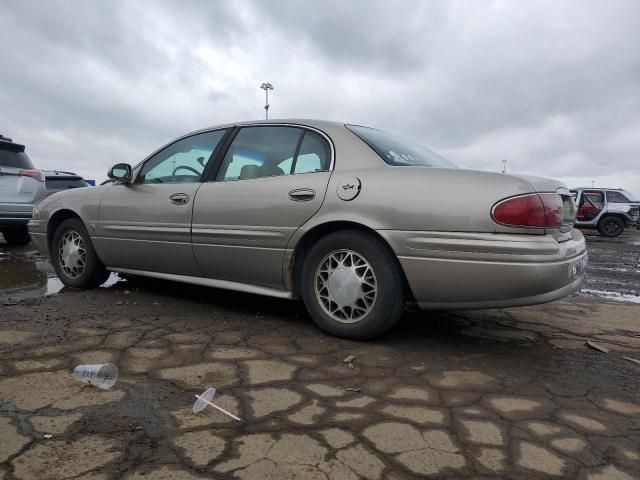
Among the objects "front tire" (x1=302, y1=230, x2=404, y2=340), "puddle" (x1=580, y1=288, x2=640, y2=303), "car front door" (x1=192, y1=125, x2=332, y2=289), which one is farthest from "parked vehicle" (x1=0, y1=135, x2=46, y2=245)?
"puddle" (x1=580, y1=288, x2=640, y2=303)

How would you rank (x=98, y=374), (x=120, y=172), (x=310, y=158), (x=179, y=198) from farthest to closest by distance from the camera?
(x=120, y=172)
(x=179, y=198)
(x=310, y=158)
(x=98, y=374)

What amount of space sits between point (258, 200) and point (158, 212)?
1.02 meters

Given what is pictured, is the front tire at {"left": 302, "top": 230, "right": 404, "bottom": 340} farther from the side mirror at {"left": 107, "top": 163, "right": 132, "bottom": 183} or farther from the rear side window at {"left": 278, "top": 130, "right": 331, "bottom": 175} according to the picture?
the side mirror at {"left": 107, "top": 163, "right": 132, "bottom": 183}

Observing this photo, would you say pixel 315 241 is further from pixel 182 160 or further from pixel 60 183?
pixel 60 183

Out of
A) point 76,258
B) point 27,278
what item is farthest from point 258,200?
point 27,278

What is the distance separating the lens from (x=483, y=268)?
102 inches

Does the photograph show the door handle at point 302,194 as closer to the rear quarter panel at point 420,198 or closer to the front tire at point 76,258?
the rear quarter panel at point 420,198

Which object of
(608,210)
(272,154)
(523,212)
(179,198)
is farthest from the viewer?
(608,210)

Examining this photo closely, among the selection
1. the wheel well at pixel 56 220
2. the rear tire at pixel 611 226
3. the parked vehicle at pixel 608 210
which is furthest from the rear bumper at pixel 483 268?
the rear tire at pixel 611 226

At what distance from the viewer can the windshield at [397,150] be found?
3.13m

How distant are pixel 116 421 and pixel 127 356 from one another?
81 centimetres

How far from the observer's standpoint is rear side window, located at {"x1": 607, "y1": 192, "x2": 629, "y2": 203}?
17.1 meters

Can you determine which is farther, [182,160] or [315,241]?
[182,160]

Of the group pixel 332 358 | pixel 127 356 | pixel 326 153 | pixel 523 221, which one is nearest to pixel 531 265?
pixel 523 221
